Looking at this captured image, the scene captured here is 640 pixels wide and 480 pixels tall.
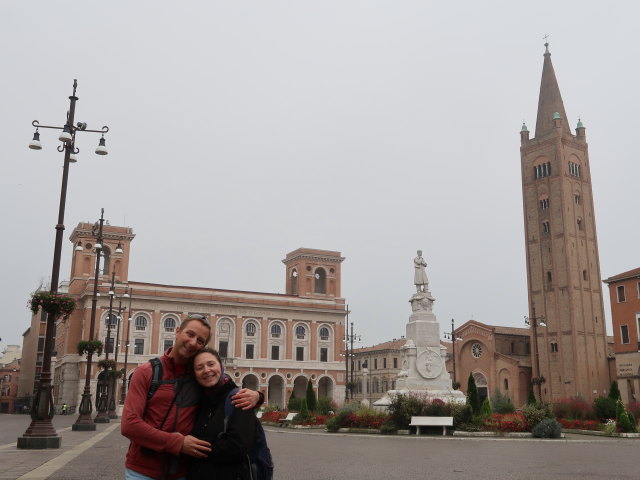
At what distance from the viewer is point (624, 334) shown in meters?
54.1

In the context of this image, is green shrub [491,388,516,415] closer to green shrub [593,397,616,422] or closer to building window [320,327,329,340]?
green shrub [593,397,616,422]

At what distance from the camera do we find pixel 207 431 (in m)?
3.83

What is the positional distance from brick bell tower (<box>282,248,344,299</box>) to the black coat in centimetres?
7650

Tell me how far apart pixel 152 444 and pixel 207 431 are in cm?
34

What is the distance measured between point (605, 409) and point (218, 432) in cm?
2623

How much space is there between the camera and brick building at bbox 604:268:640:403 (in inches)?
2076

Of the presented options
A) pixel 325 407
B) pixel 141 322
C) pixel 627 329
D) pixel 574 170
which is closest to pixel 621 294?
pixel 627 329

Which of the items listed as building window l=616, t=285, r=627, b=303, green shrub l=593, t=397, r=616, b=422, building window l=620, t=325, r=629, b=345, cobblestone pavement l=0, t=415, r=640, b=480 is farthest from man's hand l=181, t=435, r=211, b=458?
building window l=616, t=285, r=627, b=303

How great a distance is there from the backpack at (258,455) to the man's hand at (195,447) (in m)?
0.19

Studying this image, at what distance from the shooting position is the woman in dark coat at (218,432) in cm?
375

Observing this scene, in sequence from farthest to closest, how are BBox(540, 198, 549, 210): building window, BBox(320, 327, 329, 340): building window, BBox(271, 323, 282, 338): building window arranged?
1. BBox(320, 327, 329, 340): building window
2. BBox(271, 323, 282, 338): building window
3. BBox(540, 198, 549, 210): building window

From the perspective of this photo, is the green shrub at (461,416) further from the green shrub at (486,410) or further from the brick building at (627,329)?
the brick building at (627,329)

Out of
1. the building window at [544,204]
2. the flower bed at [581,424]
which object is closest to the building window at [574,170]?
the building window at [544,204]

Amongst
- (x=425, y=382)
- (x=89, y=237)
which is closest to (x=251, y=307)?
(x=89, y=237)
